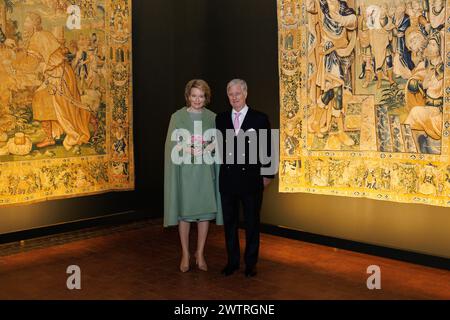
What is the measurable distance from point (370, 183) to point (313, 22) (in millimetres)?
1814

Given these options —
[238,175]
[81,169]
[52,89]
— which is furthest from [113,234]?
[238,175]

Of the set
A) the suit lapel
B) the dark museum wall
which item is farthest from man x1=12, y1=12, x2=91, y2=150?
the suit lapel

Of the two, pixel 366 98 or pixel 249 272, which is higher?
pixel 366 98

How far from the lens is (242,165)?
14.9 ft

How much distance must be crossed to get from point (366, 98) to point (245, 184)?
1761mm

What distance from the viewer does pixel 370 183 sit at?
18.1ft

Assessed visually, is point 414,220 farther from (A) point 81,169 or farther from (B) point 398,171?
(A) point 81,169

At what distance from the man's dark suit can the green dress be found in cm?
12

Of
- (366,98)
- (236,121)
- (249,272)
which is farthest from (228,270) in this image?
(366,98)

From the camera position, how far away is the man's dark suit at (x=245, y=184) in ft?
14.9

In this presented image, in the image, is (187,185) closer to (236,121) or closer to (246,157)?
(246,157)

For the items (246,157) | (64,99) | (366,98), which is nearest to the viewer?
(246,157)

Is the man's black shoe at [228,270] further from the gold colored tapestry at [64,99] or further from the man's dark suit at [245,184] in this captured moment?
the gold colored tapestry at [64,99]

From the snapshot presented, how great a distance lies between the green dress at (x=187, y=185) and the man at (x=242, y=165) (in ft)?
0.40
